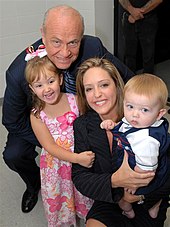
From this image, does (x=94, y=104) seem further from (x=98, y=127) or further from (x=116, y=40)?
(x=116, y=40)

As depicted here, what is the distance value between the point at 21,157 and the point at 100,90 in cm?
74

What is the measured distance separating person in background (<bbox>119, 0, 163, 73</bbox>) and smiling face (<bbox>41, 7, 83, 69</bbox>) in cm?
171

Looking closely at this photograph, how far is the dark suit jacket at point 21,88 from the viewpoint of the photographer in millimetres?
1511

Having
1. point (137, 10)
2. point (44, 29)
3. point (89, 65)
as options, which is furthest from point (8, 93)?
point (137, 10)

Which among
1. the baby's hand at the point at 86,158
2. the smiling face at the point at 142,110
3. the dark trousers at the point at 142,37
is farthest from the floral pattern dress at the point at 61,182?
the dark trousers at the point at 142,37

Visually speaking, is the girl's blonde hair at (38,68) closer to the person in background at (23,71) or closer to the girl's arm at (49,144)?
the person in background at (23,71)

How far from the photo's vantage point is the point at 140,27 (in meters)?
2.99

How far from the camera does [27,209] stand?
6.25 ft

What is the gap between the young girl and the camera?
1327mm

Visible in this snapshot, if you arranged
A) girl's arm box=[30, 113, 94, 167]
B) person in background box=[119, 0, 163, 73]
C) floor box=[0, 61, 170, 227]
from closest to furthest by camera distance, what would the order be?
Result: 1. girl's arm box=[30, 113, 94, 167]
2. floor box=[0, 61, 170, 227]
3. person in background box=[119, 0, 163, 73]

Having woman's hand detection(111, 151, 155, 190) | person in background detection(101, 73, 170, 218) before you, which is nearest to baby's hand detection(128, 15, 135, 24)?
person in background detection(101, 73, 170, 218)

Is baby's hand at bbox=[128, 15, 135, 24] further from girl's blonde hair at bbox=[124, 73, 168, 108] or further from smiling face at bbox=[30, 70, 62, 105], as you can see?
girl's blonde hair at bbox=[124, 73, 168, 108]

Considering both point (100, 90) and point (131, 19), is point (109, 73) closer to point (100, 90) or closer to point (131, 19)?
point (100, 90)

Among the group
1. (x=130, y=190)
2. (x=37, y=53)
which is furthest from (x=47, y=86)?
(x=130, y=190)
